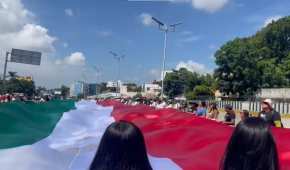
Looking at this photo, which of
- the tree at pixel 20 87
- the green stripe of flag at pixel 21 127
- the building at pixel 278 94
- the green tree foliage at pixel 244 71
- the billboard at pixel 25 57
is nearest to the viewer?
the green stripe of flag at pixel 21 127

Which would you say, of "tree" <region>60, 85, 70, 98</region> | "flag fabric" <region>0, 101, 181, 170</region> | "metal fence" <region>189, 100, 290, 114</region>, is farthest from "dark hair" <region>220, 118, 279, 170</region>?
"tree" <region>60, 85, 70, 98</region>

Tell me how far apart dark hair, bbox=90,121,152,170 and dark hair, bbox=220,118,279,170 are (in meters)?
0.60

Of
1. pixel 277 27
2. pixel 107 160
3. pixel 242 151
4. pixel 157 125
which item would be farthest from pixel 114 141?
pixel 277 27

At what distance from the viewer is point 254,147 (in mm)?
3178

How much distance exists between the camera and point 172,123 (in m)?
12.2

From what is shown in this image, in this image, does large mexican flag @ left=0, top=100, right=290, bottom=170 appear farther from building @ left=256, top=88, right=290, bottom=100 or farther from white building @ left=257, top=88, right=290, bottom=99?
white building @ left=257, top=88, right=290, bottom=99

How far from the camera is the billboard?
55.3 meters

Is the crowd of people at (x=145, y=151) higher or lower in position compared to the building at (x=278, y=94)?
lower

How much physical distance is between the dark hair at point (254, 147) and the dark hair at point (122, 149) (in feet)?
1.98

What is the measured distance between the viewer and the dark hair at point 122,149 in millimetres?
3062

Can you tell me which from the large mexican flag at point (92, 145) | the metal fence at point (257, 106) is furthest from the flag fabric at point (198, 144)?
the metal fence at point (257, 106)

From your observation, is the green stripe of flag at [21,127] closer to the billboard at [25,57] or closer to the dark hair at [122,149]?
the dark hair at [122,149]

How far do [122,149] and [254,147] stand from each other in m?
0.80

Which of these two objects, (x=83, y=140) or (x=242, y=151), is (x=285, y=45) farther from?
(x=242, y=151)
